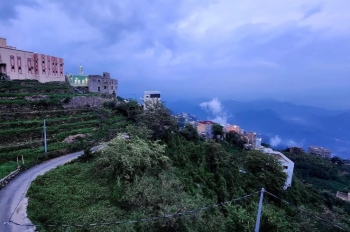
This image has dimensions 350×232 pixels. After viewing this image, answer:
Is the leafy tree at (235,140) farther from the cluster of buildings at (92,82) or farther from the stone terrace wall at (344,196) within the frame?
the cluster of buildings at (92,82)

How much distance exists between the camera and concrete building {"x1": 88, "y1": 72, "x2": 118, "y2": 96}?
164 ft

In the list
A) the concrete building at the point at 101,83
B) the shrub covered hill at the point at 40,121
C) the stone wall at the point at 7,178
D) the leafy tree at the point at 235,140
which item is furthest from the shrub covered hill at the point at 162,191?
the concrete building at the point at 101,83

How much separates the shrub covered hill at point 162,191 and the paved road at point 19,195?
44 cm

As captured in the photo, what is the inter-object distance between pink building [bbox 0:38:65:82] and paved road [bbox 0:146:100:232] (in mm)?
23708

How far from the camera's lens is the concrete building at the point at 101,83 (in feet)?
164

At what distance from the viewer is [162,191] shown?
10.8 meters

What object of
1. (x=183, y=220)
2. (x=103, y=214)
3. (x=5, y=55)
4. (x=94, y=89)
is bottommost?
(x=103, y=214)

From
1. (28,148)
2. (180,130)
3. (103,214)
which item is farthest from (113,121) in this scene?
(103,214)

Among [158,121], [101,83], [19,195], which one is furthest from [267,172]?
[101,83]

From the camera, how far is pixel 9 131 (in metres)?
20.5

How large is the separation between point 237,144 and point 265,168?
19.6 metres

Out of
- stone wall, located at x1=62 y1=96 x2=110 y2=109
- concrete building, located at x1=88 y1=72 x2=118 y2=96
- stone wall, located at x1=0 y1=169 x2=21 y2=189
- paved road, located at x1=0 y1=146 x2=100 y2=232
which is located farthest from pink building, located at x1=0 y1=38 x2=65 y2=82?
stone wall, located at x1=0 y1=169 x2=21 y2=189

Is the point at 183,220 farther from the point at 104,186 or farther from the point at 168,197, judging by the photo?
the point at 104,186

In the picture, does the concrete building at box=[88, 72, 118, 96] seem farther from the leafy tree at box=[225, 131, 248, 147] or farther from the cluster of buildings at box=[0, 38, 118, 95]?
the leafy tree at box=[225, 131, 248, 147]
